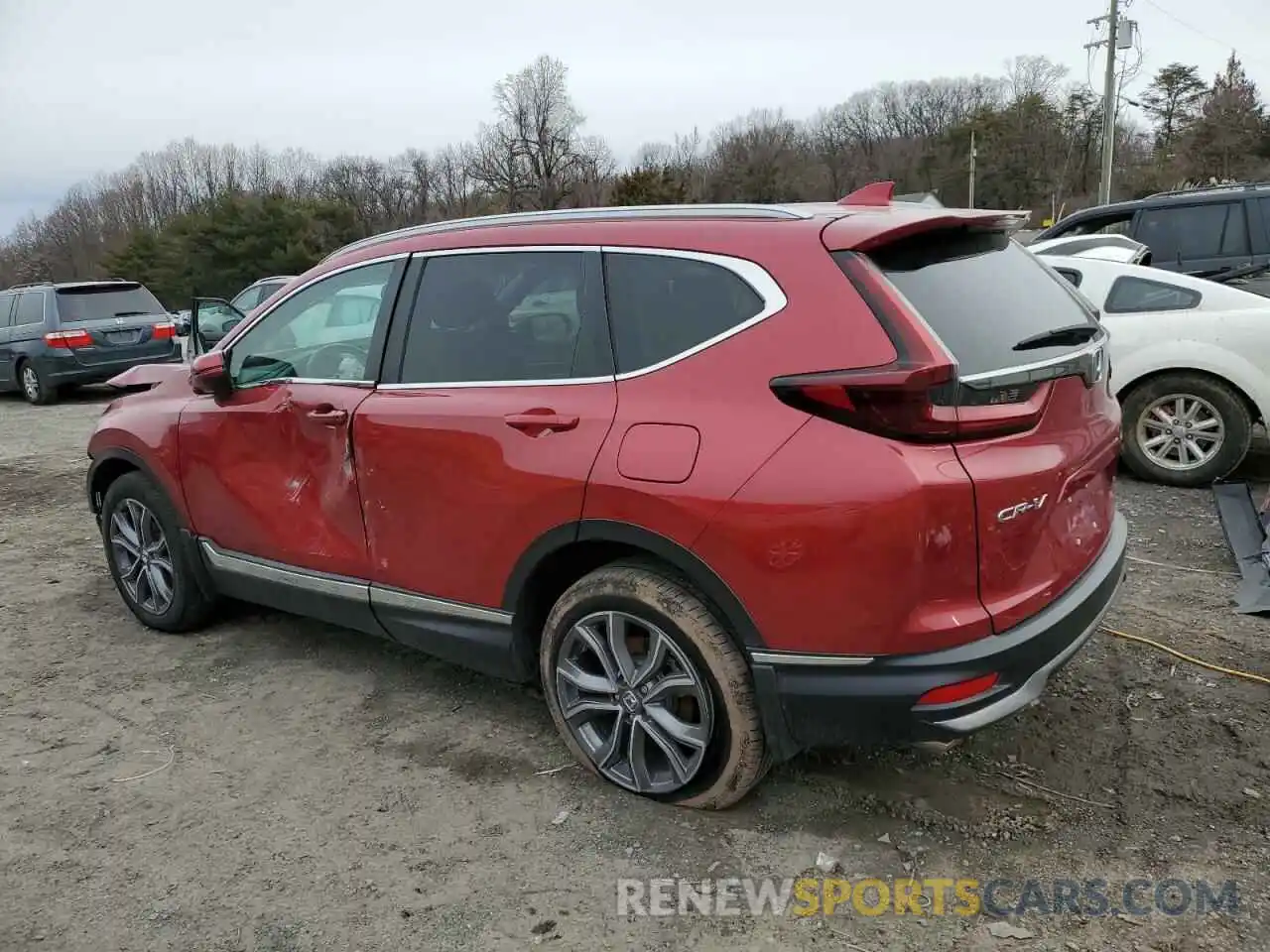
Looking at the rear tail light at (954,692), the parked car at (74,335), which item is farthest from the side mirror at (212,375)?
the parked car at (74,335)

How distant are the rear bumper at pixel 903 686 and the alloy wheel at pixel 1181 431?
14.1ft

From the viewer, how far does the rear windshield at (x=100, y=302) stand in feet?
45.2

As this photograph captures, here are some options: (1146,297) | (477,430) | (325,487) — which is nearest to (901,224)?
(477,430)

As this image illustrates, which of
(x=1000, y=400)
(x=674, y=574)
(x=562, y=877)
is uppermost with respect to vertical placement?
(x=1000, y=400)

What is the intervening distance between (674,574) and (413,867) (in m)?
1.14

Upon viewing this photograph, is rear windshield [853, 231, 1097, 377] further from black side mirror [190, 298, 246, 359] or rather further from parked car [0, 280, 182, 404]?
black side mirror [190, 298, 246, 359]

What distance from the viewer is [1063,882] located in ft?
8.53

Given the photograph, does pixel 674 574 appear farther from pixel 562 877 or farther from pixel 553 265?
pixel 553 265

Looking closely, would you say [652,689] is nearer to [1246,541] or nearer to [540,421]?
[540,421]

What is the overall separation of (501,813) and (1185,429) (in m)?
5.36

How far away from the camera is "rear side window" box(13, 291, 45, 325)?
45.2 ft

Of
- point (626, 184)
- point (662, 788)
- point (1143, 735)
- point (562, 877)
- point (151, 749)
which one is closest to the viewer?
point (562, 877)

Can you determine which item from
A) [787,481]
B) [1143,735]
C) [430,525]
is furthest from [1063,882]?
[430,525]
